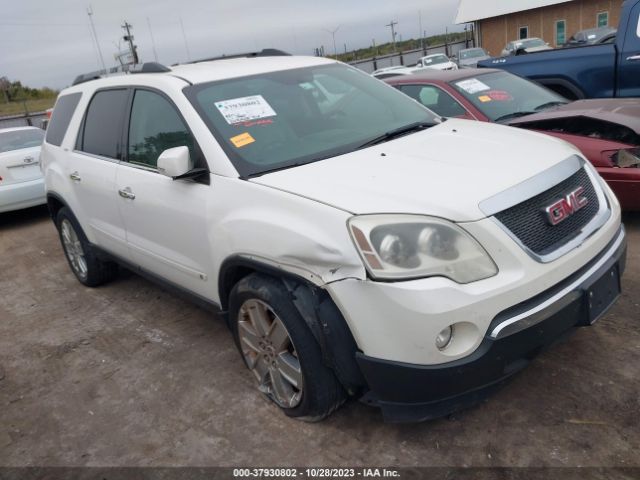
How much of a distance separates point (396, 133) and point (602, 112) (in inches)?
96.2

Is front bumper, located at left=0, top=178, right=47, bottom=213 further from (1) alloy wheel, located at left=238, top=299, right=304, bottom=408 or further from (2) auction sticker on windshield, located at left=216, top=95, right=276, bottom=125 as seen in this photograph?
(1) alloy wheel, located at left=238, top=299, right=304, bottom=408

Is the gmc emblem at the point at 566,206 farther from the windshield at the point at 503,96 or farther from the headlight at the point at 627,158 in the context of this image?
the windshield at the point at 503,96

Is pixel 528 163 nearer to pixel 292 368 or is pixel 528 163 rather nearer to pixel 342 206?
pixel 342 206

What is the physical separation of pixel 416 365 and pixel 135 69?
3003 mm

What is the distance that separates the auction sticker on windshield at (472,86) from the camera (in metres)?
5.83

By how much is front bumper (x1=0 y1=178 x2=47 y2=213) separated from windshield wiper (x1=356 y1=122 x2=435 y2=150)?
647cm

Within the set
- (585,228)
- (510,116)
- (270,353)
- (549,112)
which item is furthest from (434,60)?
(270,353)

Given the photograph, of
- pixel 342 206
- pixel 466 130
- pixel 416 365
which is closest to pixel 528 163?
pixel 466 130

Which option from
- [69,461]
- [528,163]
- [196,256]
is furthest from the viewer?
[196,256]

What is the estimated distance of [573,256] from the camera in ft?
8.31

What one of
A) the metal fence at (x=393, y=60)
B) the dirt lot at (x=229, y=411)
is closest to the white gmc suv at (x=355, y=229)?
the dirt lot at (x=229, y=411)

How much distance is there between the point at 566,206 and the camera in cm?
263

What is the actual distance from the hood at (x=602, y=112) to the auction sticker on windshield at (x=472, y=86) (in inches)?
26.6

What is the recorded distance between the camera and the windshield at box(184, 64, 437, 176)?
10.1 feet
